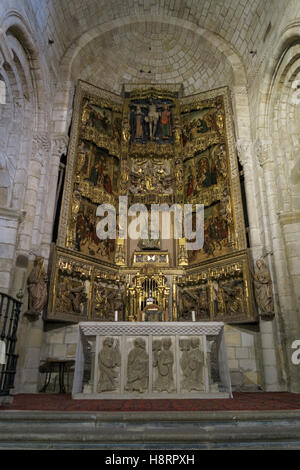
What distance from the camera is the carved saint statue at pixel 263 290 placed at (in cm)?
870

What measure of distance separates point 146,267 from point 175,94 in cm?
786

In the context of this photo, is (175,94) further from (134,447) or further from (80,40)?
(134,447)

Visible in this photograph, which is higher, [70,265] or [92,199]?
[92,199]

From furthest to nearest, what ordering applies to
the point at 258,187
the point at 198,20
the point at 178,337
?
1. the point at 198,20
2. the point at 258,187
3. the point at 178,337

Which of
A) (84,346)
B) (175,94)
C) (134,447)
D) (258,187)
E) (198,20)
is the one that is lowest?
(134,447)

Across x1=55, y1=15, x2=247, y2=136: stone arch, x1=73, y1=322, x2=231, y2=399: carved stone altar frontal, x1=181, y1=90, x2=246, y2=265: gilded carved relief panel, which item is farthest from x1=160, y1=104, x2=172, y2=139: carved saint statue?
x1=73, y1=322, x2=231, y2=399: carved stone altar frontal

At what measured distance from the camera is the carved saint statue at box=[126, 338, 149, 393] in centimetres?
576

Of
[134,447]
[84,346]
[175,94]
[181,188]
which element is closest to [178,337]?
[84,346]

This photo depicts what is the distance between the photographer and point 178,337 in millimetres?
6094

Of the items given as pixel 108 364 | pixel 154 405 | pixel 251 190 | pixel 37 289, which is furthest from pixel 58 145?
pixel 154 405

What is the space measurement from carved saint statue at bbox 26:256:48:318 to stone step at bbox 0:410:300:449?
4852mm

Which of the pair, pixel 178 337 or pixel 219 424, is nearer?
pixel 219 424

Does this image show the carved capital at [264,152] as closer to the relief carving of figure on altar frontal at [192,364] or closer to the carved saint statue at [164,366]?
the relief carving of figure on altar frontal at [192,364]

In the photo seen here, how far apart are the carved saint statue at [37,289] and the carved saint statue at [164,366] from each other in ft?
12.2
